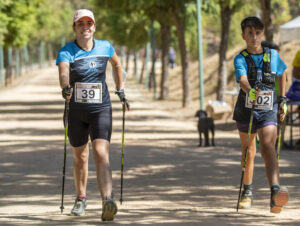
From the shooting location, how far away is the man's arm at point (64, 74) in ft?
23.8

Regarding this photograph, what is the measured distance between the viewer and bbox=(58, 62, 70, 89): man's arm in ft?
23.8

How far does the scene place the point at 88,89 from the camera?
288 inches

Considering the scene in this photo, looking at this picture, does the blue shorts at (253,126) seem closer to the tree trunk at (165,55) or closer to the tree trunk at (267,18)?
the tree trunk at (267,18)

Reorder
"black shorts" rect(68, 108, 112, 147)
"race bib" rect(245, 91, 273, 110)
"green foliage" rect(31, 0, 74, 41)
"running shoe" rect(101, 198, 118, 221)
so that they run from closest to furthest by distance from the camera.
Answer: "running shoe" rect(101, 198, 118, 221) → "black shorts" rect(68, 108, 112, 147) → "race bib" rect(245, 91, 273, 110) → "green foliage" rect(31, 0, 74, 41)

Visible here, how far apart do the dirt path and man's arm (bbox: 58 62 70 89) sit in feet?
4.09

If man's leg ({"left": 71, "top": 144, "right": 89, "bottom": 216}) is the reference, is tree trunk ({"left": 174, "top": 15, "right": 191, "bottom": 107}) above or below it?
above

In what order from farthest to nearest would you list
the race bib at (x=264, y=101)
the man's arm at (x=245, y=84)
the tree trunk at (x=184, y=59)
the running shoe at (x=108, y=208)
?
the tree trunk at (x=184, y=59) → the race bib at (x=264, y=101) → the man's arm at (x=245, y=84) → the running shoe at (x=108, y=208)

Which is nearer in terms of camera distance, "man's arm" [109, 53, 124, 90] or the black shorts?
the black shorts

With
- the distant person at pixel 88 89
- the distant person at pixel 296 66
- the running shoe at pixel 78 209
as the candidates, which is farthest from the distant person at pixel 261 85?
the distant person at pixel 296 66

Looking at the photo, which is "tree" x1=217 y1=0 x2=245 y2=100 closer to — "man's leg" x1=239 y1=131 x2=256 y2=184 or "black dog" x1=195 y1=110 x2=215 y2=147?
"black dog" x1=195 y1=110 x2=215 y2=147

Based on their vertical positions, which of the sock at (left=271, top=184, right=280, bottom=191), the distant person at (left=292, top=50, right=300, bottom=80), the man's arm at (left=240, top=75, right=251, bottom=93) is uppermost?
the distant person at (left=292, top=50, right=300, bottom=80)

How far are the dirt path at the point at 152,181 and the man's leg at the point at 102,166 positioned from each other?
33 cm

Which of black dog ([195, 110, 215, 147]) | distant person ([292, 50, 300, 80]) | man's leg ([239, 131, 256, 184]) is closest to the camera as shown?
man's leg ([239, 131, 256, 184])

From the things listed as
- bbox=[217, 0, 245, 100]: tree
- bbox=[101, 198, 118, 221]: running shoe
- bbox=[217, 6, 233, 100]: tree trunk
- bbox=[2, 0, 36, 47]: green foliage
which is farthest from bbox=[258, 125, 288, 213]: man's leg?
bbox=[2, 0, 36, 47]: green foliage
